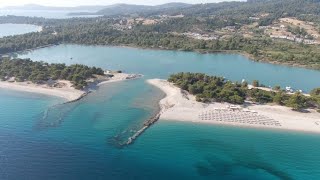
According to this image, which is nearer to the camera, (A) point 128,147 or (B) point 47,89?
(A) point 128,147

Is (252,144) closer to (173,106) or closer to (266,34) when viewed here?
(173,106)

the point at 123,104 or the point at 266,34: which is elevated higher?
the point at 266,34

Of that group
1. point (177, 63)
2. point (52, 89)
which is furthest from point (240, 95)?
point (177, 63)

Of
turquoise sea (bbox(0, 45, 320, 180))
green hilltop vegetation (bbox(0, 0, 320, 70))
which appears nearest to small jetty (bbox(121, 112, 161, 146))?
turquoise sea (bbox(0, 45, 320, 180))

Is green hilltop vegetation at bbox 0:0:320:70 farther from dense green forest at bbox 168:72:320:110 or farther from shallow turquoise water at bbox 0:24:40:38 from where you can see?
dense green forest at bbox 168:72:320:110

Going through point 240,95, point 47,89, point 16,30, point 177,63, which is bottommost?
point 47,89

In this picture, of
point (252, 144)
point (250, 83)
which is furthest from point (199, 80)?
point (252, 144)

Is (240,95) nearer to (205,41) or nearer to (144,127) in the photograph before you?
(144,127)
